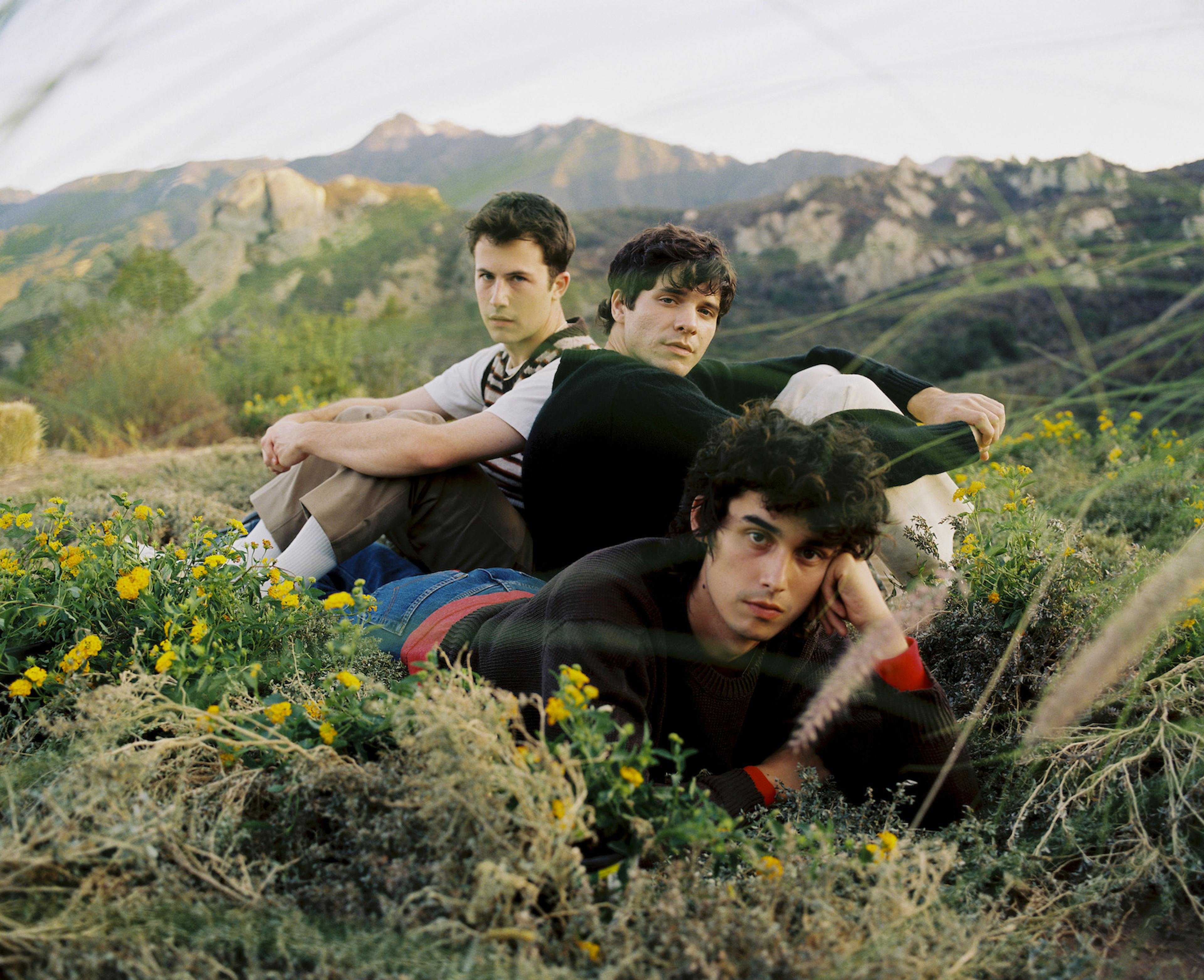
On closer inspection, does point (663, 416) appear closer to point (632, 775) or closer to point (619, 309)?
point (619, 309)

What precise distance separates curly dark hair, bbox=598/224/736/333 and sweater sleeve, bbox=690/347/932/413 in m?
0.32

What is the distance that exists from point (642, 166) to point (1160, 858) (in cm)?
171

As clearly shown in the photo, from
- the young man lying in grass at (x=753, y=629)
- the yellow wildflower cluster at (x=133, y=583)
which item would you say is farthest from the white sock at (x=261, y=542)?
the young man lying in grass at (x=753, y=629)

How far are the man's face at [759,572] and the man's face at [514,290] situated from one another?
171cm

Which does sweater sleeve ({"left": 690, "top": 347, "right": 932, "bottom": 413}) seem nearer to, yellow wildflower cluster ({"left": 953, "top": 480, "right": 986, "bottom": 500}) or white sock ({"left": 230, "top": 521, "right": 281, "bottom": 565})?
yellow wildflower cluster ({"left": 953, "top": 480, "right": 986, "bottom": 500})

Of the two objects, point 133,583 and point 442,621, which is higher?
point 133,583

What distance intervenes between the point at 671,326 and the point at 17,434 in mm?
5308

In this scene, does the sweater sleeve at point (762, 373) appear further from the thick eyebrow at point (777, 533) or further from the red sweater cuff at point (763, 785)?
the red sweater cuff at point (763, 785)

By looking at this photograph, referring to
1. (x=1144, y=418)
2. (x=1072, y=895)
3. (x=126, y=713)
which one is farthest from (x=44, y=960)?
(x=1144, y=418)

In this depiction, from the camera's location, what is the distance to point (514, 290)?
337 centimetres

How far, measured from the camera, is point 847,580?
192 centimetres

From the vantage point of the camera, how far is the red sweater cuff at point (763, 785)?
1.95 m

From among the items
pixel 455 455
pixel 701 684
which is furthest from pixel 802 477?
pixel 455 455

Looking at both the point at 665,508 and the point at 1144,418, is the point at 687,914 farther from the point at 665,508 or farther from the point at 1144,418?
the point at 1144,418
